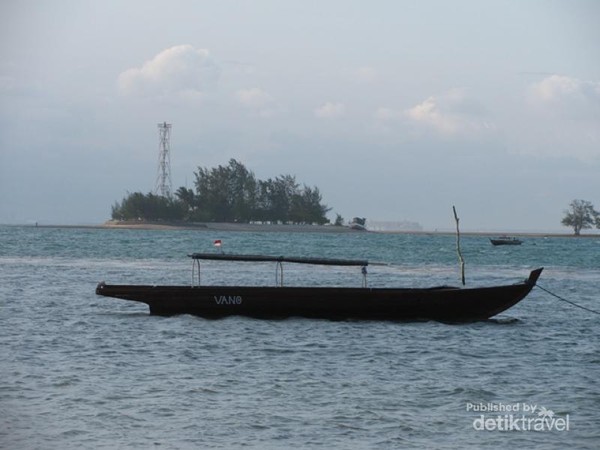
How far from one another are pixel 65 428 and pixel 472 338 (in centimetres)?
A: 1367

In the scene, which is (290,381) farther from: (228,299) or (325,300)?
(228,299)

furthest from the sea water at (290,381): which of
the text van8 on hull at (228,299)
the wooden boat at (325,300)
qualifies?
the text van8 on hull at (228,299)

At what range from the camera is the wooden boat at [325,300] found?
28.7m

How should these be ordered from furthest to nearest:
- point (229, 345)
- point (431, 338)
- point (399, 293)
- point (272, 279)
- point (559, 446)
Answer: point (272, 279)
point (399, 293)
point (431, 338)
point (229, 345)
point (559, 446)

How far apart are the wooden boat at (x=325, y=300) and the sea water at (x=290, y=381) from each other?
489 millimetres

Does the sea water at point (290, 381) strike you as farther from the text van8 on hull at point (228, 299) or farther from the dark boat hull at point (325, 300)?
the text van8 on hull at point (228, 299)

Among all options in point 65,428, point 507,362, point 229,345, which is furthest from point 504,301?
point 65,428

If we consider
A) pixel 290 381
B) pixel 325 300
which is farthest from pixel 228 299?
pixel 290 381

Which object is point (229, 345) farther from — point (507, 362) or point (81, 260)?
point (81, 260)

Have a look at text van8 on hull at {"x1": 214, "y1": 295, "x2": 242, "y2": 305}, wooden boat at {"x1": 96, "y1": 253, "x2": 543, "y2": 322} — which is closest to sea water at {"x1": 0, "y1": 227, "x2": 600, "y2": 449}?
wooden boat at {"x1": 96, "y1": 253, "x2": 543, "y2": 322}

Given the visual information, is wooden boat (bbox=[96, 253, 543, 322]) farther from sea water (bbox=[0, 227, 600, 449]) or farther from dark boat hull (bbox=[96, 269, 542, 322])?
sea water (bbox=[0, 227, 600, 449])

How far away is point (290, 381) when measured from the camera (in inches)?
765

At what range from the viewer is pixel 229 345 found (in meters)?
24.3

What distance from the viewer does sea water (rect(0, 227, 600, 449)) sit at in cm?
1522
